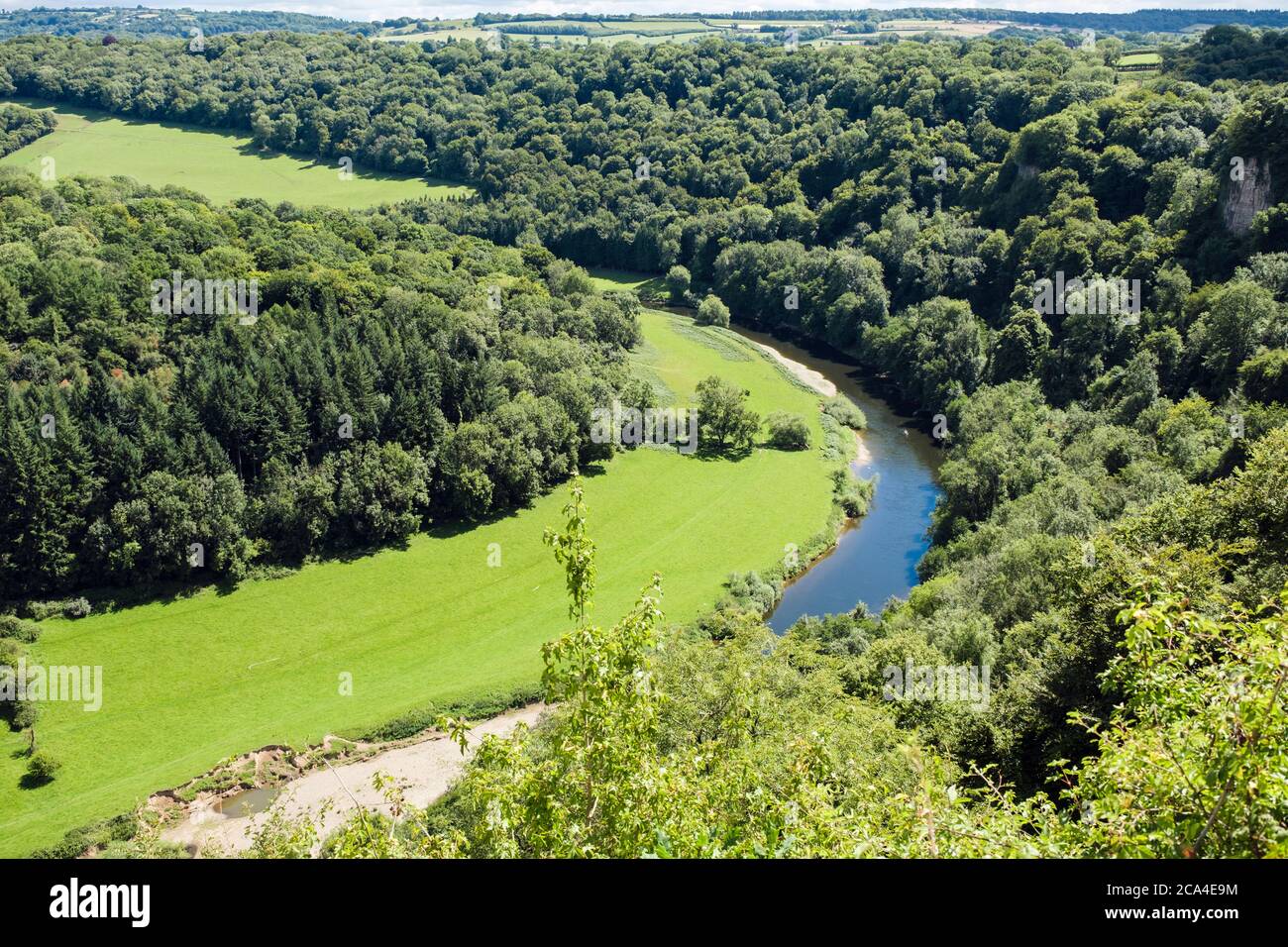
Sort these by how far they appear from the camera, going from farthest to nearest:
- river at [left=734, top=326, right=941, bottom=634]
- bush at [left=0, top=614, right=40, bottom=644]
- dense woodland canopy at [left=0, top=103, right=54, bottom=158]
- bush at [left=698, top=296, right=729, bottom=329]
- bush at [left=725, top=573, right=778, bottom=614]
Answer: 1. dense woodland canopy at [left=0, top=103, right=54, bottom=158]
2. bush at [left=698, top=296, right=729, bottom=329]
3. river at [left=734, top=326, right=941, bottom=634]
4. bush at [left=725, top=573, right=778, bottom=614]
5. bush at [left=0, top=614, right=40, bottom=644]

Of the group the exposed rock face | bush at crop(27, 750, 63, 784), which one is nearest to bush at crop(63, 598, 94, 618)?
bush at crop(27, 750, 63, 784)

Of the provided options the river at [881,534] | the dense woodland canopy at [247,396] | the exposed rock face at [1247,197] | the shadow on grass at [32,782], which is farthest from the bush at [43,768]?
the exposed rock face at [1247,197]

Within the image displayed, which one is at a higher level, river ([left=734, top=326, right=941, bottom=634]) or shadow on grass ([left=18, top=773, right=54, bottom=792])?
river ([left=734, top=326, right=941, bottom=634])

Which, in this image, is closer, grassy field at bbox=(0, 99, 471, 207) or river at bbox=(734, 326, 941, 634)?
river at bbox=(734, 326, 941, 634)

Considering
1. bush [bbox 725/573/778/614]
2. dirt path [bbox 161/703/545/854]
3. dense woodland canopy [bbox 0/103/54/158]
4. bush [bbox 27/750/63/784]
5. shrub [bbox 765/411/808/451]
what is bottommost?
dirt path [bbox 161/703/545/854]

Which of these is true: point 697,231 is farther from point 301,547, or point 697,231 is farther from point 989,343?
point 301,547

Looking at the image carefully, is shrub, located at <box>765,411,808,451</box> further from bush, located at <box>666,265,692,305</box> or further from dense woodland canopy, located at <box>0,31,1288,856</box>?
bush, located at <box>666,265,692,305</box>

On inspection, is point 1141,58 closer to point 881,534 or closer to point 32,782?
point 881,534
